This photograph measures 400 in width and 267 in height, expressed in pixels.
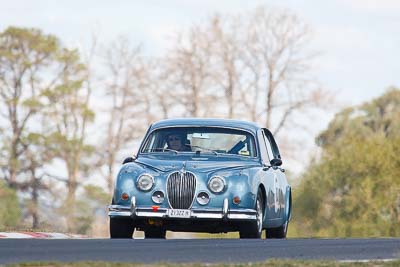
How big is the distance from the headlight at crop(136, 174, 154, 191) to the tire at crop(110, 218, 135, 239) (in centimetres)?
64

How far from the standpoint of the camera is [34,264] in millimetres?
12266

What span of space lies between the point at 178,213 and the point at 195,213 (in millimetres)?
225

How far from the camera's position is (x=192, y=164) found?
60.8 ft

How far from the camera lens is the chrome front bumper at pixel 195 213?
18.2 meters

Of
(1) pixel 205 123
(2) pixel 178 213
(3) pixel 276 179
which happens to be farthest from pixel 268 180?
(2) pixel 178 213

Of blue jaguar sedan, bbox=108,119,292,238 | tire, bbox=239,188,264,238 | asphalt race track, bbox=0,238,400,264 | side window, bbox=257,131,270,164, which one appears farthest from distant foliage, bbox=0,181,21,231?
asphalt race track, bbox=0,238,400,264

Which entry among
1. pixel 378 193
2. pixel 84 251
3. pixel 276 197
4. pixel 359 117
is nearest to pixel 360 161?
pixel 378 193

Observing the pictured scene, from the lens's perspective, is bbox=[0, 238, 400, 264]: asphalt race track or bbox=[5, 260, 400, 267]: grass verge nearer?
bbox=[5, 260, 400, 267]: grass verge

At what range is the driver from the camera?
19703 millimetres

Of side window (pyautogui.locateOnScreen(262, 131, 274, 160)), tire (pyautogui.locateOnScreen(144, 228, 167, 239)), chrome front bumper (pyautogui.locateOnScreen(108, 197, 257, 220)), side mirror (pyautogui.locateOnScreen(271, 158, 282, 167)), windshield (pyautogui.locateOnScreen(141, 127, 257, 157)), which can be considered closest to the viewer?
chrome front bumper (pyautogui.locateOnScreen(108, 197, 257, 220))

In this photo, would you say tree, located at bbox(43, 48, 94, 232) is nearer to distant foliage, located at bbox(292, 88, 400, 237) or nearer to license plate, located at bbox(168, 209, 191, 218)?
distant foliage, located at bbox(292, 88, 400, 237)

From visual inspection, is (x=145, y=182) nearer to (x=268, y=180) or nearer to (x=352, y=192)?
(x=268, y=180)

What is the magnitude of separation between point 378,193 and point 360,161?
1.69 meters

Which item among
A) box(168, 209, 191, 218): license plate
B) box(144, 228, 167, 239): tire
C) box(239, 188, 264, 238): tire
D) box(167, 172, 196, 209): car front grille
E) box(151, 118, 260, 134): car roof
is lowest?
box(144, 228, 167, 239): tire
